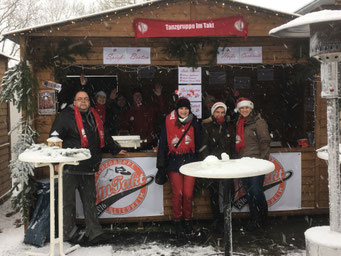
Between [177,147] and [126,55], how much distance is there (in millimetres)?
1609

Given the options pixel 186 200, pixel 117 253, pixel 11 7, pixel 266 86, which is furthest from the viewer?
pixel 11 7

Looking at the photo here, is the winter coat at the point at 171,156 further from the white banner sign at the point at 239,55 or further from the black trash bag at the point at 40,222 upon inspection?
the black trash bag at the point at 40,222

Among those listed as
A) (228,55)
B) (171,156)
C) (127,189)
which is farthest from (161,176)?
(228,55)

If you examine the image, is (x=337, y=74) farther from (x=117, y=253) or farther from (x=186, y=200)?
(x=117, y=253)

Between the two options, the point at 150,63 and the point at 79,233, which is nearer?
the point at 79,233

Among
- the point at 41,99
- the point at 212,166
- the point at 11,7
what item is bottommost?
the point at 212,166

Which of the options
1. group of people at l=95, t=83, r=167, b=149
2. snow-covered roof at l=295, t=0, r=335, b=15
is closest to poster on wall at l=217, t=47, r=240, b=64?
group of people at l=95, t=83, r=167, b=149

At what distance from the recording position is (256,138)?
5.21m

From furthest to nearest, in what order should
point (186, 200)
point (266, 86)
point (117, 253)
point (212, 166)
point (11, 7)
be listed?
1. point (11, 7)
2. point (266, 86)
3. point (186, 200)
4. point (117, 253)
5. point (212, 166)

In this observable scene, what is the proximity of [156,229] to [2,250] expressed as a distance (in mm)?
2060

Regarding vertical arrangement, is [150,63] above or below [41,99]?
above

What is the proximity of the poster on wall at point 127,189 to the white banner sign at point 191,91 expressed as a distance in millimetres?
1110

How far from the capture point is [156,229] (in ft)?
18.0

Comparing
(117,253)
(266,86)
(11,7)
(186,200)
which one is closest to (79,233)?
(117,253)
